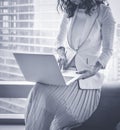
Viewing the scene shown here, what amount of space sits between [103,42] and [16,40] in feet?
4.45

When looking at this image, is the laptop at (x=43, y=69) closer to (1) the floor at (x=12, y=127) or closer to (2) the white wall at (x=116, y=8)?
(2) the white wall at (x=116, y=8)

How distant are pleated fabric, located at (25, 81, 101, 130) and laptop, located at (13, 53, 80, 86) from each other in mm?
61

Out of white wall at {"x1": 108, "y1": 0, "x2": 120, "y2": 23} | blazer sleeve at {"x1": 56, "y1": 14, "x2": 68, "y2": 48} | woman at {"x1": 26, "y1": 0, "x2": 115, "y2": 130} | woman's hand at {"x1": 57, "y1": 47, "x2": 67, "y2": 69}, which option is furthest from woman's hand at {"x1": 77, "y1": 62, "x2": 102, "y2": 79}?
white wall at {"x1": 108, "y1": 0, "x2": 120, "y2": 23}

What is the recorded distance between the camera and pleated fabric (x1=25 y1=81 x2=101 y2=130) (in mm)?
1610

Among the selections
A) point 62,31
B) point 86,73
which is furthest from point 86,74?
point 62,31

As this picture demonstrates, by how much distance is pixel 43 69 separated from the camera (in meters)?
1.51

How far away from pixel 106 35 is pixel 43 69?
1.33 ft

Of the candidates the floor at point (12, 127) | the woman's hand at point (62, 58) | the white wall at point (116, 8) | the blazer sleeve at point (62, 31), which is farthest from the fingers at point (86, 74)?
the floor at point (12, 127)

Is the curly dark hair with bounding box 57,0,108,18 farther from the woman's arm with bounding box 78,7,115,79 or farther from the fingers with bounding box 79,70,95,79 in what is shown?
the fingers with bounding box 79,70,95,79

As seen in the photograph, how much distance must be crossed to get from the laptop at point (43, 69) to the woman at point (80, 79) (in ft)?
0.19

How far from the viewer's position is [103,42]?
169cm

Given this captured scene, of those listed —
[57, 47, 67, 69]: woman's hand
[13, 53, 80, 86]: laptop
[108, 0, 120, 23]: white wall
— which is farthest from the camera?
[108, 0, 120, 23]: white wall

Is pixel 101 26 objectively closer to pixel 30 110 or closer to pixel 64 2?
pixel 64 2

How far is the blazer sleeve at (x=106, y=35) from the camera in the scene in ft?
5.48
